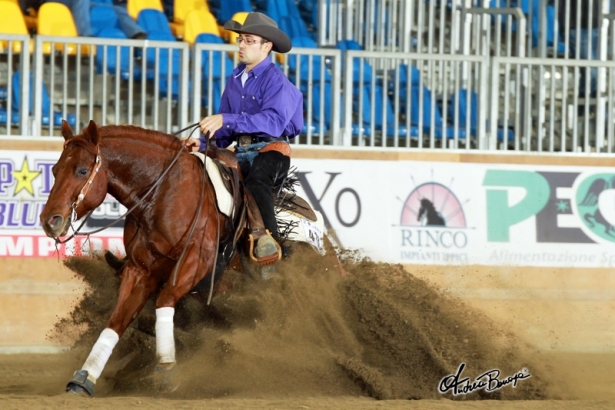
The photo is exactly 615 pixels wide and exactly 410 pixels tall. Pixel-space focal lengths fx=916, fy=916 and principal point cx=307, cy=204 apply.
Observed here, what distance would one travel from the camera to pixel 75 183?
16.6 ft

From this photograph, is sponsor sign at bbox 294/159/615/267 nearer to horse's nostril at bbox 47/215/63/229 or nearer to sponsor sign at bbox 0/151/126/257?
sponsor sign at bbox 0/151/126/257

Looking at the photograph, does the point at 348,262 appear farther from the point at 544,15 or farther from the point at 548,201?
the point at 544,15

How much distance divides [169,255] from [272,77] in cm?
140

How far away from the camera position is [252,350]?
5.83 metres

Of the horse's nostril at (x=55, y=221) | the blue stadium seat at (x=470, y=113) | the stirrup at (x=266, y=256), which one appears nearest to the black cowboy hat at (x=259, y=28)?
the stirrup at (x=266, y=256)

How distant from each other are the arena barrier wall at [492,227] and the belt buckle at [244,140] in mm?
2210

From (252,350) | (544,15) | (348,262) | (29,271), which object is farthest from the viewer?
(544,15)

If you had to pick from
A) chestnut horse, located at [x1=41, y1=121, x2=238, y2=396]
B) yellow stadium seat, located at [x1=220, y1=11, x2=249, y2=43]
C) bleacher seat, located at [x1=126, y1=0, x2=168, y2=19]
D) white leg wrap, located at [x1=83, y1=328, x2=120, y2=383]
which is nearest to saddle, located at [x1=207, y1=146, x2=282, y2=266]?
chestnut horse, located at [x1=41, y1=121, x2=238, y2=396]

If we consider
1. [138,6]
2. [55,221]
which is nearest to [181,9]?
[138,6]

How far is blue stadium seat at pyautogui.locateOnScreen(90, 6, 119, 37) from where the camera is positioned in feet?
32.6

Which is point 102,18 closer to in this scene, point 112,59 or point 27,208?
point 112,59

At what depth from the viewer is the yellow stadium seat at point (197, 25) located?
1008 centimetres

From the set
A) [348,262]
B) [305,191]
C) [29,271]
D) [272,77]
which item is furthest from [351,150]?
[29,271]

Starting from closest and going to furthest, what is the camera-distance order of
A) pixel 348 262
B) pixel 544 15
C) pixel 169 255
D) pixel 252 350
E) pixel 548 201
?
pixel 169 255, pixel 252 350, pixel 348 262, pixel 548 201, pixel 544 15
